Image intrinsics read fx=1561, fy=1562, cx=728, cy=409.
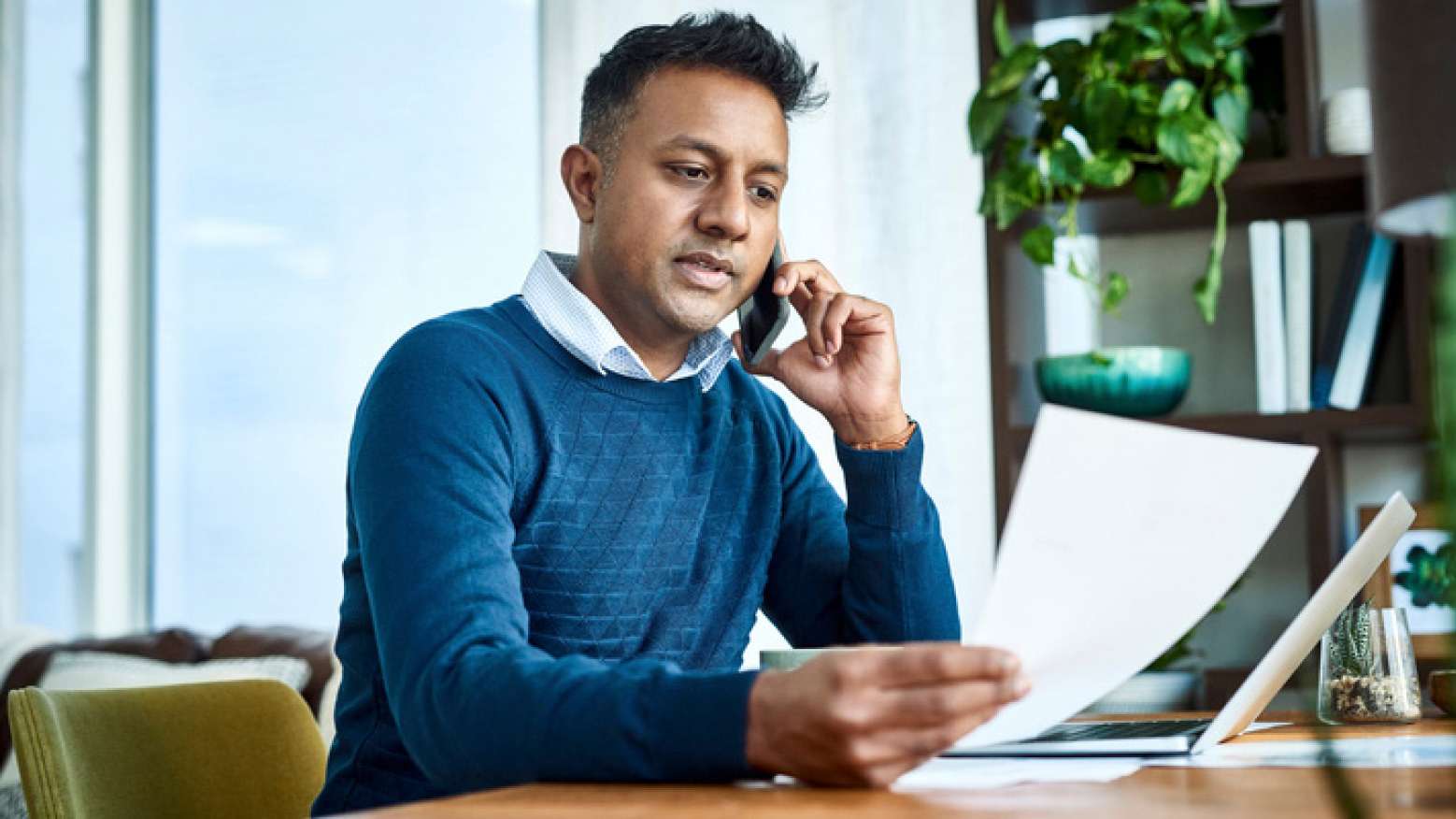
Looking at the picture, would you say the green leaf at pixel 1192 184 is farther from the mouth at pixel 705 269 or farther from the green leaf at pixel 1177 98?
the mouth at pixel 705 269

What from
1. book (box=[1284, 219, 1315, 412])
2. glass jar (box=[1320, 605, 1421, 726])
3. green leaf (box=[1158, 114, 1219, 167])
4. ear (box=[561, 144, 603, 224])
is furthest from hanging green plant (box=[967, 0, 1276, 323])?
glass jar (box=[1320, 605, 1421, 726])

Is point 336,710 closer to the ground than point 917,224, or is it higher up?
closer to the ground

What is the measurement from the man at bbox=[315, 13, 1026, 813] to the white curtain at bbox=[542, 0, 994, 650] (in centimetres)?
121

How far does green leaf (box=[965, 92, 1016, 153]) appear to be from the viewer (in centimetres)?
236

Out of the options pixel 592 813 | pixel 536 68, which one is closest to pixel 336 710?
pixel 592 813

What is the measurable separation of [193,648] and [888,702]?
268cm

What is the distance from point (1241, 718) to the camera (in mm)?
1081

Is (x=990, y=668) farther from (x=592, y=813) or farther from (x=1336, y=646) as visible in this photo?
(x=1336, y=646)

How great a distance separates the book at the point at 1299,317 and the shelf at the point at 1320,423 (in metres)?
0.05

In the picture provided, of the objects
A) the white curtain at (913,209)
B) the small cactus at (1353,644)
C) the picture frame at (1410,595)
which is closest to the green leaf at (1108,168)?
the white curtain at (913,209)

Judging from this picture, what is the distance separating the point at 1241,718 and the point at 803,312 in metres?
0.63

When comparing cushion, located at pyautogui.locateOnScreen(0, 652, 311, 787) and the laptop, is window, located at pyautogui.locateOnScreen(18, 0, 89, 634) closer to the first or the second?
cushion, located at pyautogui.locateOnScreen(0, 652, 311, 787)

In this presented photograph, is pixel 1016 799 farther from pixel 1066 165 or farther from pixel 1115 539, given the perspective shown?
pixel 1066 165

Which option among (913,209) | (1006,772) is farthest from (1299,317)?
(1006,772)
